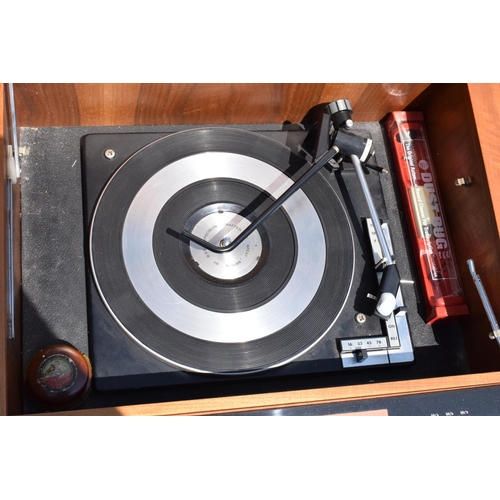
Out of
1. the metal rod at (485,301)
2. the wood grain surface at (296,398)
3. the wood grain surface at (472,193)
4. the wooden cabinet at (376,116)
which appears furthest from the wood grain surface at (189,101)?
the wood grain surface at (296,398)

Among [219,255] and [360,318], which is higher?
[219,255]

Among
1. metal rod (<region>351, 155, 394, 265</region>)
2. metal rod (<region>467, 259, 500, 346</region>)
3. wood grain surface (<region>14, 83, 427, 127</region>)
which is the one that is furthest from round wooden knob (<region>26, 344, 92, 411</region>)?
metal rod (<region>467, 259, 500, 346</region>)

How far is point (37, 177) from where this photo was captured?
1358 millimetres

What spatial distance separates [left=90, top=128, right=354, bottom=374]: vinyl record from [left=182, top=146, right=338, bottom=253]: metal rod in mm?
35

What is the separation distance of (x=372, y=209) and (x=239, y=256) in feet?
0.92

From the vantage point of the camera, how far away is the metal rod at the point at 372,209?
52.7 inches

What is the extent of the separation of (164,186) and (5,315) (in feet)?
1.35

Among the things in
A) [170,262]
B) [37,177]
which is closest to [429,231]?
[170,262]

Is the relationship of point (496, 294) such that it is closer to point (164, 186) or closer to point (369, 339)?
point (369, 339)

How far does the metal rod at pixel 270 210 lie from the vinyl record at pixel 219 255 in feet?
0.12

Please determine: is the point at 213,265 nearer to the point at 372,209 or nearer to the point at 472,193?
the point at 372,209

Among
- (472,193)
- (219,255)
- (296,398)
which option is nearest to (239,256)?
(219,255)

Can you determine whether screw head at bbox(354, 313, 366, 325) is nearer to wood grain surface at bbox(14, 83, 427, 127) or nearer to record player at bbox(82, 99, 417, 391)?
record player at bbox(82, 99, 417, 391)

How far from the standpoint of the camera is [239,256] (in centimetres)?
136
